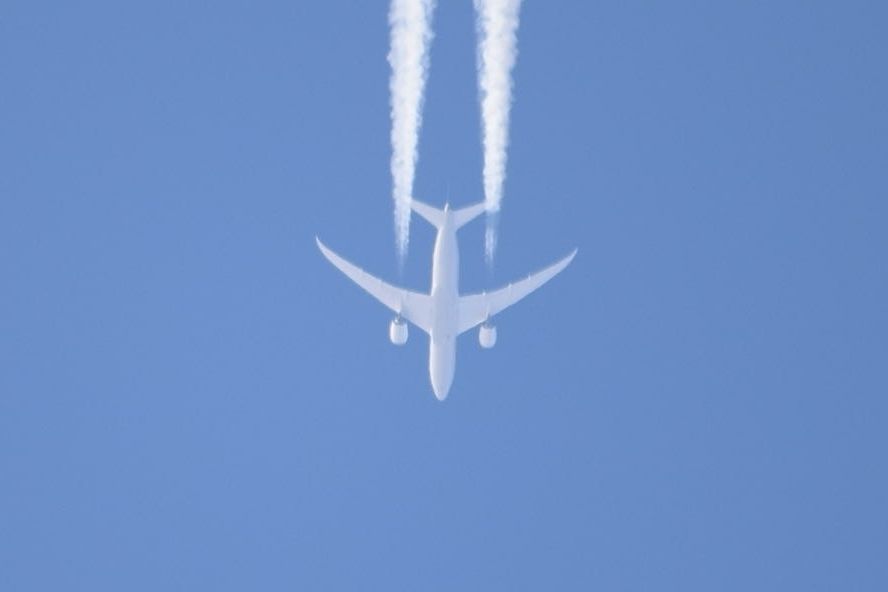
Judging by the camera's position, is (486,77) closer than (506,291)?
Yes

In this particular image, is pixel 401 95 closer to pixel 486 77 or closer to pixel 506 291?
pixel 486 77

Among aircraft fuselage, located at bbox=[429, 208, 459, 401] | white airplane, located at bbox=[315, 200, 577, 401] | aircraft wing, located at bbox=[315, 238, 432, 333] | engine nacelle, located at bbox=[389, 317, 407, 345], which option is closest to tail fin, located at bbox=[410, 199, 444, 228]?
aircraft fuselage, located at bbox=[429, 208, 459, 401]

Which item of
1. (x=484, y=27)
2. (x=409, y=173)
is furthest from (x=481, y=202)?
(x=484, y=27)

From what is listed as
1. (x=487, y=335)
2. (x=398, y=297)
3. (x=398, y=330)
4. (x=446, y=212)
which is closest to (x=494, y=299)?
(x=487, y=335)

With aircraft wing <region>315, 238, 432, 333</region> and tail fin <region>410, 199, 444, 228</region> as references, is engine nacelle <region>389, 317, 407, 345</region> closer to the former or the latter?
aircraft wing <region>315, 238, 432, 333</region>

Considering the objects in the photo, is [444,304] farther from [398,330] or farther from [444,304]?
[398,330]

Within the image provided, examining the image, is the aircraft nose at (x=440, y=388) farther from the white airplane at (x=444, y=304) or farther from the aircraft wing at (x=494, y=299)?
the aircraft wing at (x=494, y=299)
